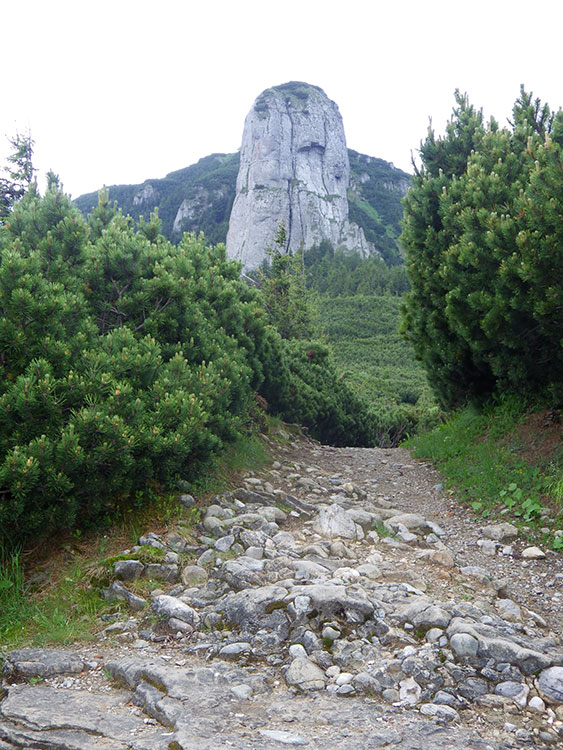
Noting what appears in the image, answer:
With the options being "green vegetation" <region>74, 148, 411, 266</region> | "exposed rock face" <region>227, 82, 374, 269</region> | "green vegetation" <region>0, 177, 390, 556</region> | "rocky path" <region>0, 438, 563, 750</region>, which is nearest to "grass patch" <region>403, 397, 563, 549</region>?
"rocky path" <region>0, 438, 563, 750</region>

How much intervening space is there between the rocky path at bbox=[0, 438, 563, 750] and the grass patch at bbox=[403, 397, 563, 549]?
3.15 ft

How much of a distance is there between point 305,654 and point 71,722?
1389 mm

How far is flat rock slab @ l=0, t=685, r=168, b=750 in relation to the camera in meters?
2.60

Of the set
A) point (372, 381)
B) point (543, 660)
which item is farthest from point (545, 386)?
point (372, 381)

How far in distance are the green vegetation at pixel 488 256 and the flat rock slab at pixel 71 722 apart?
5.72m

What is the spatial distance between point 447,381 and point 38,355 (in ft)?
26.4

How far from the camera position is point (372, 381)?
3844 cm

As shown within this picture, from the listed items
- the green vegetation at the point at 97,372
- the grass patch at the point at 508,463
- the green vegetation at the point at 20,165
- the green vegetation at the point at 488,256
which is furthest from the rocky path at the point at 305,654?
the green vegetation at the point at 20,165

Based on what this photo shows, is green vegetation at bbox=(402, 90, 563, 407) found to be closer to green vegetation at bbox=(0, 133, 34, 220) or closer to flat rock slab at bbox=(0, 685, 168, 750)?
flat rock slab at bbox=(0, 685, 168, 750)

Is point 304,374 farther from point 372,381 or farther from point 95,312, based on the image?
point 372,381

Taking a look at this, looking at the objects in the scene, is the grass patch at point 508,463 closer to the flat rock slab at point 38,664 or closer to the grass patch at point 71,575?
the grass patch at point 71,575

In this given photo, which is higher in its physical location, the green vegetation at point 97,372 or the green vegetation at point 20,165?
the green vegetation at point 20,165

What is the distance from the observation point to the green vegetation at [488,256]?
6.00 m

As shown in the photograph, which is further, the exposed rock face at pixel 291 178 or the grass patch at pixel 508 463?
the exposed rock face at pixel 291 178
